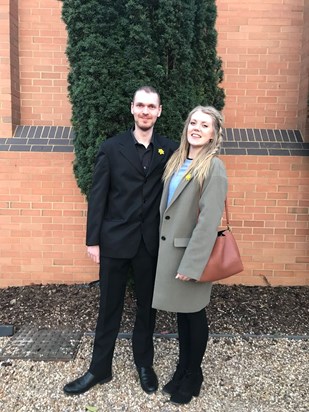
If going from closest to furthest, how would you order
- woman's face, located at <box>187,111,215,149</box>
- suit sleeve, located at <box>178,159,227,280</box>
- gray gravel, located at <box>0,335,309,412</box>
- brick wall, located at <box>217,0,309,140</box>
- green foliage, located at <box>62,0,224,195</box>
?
1. suit sleeve, located at <box>178,159,227,280</box>
2. woman's face, located at <box>187,111,215,149</box>
3. gray gravel, located at <box>0,335,309,412</box>
4. green foliage, located at <box>62,0,224,195</box>
5. brick wall, located at <box>217,0,309,140</box>

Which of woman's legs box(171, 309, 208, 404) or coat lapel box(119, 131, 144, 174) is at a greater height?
coat lapel box(119, 131, 144, 174)

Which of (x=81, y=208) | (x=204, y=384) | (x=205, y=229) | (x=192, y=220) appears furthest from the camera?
(x=81, y=208)

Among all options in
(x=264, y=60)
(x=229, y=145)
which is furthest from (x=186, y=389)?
(x=264, y=60)

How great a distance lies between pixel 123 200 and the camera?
8.38 ft

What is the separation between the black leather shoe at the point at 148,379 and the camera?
2.72 m

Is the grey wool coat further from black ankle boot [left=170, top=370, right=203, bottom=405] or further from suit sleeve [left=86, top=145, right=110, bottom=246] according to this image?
black ankle boot [left=170, top=370, right=203, bottom=405]

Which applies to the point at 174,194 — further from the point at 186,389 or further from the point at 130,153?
the point at 186,389

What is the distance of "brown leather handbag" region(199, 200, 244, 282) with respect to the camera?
231 centimetres

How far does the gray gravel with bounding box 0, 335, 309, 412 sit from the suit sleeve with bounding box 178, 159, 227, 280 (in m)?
1.07

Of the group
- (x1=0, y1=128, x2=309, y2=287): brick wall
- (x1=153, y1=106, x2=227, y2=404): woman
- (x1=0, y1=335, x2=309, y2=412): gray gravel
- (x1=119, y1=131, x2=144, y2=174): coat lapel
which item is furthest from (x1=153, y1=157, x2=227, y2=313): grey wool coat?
(x1=0, y1=128, x2=309, y2=287): brick wall

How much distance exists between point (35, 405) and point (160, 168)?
1.87m

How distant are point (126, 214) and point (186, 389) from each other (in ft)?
4.27

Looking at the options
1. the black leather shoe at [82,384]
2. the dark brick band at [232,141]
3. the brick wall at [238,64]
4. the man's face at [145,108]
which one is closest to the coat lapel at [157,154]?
the man's face at [145,108]

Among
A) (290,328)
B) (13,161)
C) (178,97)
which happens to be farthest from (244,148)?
(13,161)
